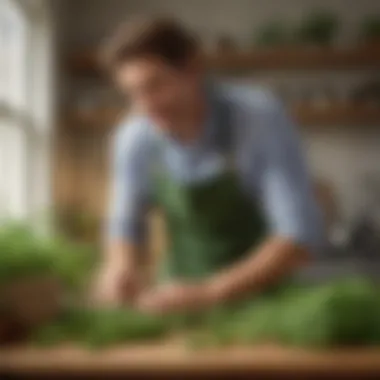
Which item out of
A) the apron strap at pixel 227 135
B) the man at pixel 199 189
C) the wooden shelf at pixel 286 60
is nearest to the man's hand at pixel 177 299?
the man at pixel 199 189

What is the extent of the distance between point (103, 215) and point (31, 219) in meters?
0.07

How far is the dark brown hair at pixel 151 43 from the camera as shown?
84 cm

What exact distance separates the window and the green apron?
143 mm

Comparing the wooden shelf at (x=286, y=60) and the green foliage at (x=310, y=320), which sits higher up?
the wooden shelf at (x=286, y=60)

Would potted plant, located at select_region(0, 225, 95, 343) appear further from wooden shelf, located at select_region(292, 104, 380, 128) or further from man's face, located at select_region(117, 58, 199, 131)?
wooden shelf, located at select_region(292, 104, 380, 128)

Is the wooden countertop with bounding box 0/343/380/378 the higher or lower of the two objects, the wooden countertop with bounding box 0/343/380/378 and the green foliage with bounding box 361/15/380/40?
the lower

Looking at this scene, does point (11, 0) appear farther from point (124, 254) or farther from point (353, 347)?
point (353, 347)

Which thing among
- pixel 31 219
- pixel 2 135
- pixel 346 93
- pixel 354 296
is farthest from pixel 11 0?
pixel 354 296

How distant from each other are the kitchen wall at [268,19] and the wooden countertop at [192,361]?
20 centimetres

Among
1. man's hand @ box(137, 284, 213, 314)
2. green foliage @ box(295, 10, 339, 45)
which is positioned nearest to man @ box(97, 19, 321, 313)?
man's hand @ box(137, 284, 213, 314)

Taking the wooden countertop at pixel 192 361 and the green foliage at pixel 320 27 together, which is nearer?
the wooden countertop at pixel 192 361

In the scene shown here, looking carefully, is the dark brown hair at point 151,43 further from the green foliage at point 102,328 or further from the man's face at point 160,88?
the green foliage at point 102,328

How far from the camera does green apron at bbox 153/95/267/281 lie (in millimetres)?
842

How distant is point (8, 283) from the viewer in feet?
2.56
